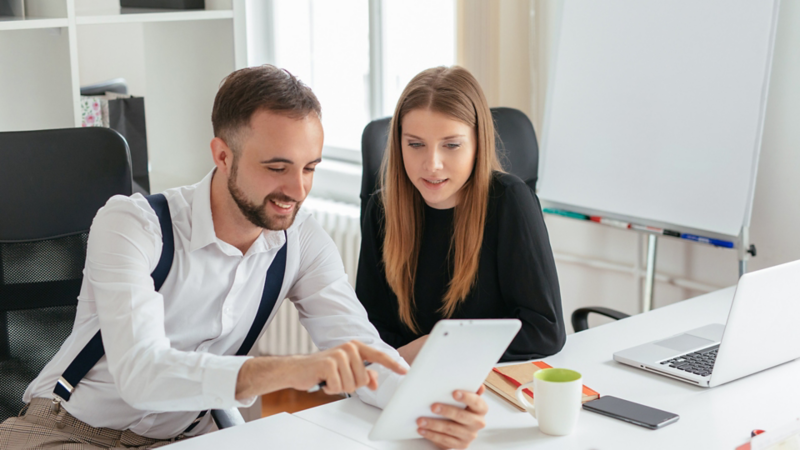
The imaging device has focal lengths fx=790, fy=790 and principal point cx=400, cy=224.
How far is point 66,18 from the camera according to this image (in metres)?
2.08

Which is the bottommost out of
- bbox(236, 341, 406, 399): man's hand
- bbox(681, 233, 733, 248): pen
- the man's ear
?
bbox(681, 233, 733, 248): pen

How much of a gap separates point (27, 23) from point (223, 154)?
96 centimetres

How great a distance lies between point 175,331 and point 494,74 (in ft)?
4.84

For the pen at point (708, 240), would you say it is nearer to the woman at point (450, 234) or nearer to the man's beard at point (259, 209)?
the woman at point (450, 234)

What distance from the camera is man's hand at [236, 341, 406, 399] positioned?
3.30 feet

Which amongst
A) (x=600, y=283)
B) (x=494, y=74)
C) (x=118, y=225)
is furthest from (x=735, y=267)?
(x=118, y=225)

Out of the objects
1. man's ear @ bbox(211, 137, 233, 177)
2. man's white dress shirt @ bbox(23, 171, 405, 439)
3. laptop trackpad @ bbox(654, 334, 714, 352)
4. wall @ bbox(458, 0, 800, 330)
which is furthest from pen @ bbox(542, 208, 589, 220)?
man's ear @ bbox(211, 137, 233, 177)

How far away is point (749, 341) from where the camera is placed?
1.34m

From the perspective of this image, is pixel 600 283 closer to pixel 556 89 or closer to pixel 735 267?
pixel 735 267

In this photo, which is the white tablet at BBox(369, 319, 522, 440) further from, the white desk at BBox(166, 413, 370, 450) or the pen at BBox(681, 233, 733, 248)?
A: the pen at BBox(681, 233, 733, 248)

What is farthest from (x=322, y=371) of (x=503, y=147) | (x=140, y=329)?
(x=503, y=147)

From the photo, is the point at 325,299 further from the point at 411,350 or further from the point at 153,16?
the point at 153,16

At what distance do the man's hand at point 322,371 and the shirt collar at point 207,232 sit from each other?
37 centimetres

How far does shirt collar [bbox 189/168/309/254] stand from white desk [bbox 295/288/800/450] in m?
0.32
